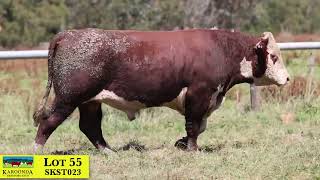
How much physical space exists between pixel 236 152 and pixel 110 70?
1.56 metres

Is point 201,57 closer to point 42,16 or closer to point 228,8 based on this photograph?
point 228,8

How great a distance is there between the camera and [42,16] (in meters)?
41.5

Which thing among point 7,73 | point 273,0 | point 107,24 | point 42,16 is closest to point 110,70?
point 7,73

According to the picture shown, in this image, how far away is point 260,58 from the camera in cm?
768

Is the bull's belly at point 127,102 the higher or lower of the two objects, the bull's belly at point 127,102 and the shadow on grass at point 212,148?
the higher

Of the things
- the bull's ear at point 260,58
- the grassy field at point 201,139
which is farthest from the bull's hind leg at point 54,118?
the bull's ear at point 260,58

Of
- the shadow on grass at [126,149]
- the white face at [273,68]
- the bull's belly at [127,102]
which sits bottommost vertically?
the shadow on grass at [126,149]

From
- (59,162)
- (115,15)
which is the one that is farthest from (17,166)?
(115,15)

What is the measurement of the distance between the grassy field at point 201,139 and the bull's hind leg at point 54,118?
0.23 m

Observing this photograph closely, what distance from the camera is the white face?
7691 millimetres

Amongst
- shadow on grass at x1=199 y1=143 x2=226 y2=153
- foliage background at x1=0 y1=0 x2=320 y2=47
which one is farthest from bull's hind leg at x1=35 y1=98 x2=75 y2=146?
foliage background at x1=0 y1=0 x2=320 y2=47

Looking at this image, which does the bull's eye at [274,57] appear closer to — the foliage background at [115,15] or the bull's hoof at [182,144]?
the bull's hoof at [182,144]

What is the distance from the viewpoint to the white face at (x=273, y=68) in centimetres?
769

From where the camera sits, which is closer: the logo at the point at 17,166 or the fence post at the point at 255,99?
the logo at the point at 17,166
